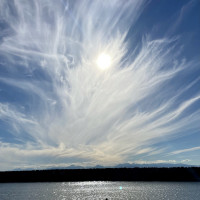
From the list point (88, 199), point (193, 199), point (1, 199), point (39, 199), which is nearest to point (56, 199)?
point (39, 199)

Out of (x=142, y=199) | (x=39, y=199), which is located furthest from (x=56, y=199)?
(x=142, y=199)

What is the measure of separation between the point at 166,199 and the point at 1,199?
7359 cm

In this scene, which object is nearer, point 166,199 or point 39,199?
point 166,199

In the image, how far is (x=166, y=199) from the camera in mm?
80438

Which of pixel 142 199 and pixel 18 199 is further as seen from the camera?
pixel 18 199

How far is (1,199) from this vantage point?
8762cm

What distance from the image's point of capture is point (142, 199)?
7975 centimetres

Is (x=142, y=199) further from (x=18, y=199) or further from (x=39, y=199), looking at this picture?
(x=18, y=199)

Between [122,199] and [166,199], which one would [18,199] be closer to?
[122,199]

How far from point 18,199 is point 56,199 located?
1769 centimetres

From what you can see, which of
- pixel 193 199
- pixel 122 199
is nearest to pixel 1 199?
pixel 122 199

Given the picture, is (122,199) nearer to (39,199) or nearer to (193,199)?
(193,199)

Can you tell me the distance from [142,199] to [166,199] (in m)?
10.3

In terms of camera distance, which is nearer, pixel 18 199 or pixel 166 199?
pixel 166 199
